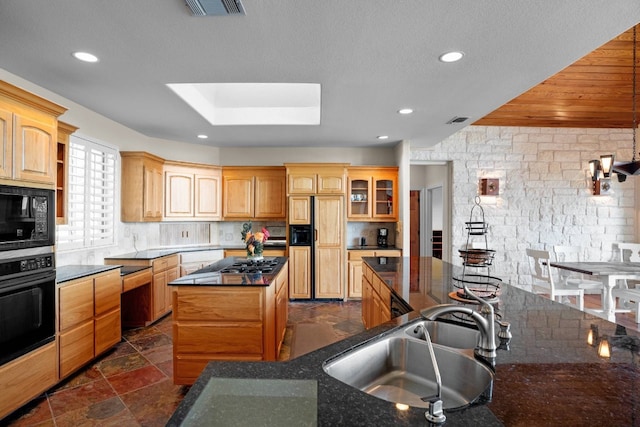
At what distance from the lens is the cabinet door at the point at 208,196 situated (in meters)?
5.43

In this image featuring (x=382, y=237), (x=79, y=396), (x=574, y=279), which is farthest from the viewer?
(x=382, y=237)

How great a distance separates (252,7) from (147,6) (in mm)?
582

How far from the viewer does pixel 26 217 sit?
2.32 meters

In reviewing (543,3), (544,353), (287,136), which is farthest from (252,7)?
(287,136)

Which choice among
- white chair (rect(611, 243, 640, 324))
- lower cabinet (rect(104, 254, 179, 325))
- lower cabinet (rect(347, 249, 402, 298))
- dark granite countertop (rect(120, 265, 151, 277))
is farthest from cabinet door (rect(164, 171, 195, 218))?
white chair (rect(611, 243, 640, 324))

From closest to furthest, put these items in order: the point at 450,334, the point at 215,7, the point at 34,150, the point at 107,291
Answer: the point at 450,334, the point at 215,7, the point at 34,150, the point at 107,291

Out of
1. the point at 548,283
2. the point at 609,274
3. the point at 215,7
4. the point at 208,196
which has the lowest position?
the point at 548,283

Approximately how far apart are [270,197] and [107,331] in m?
3.09

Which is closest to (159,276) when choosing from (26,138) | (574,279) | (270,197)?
(270,197)

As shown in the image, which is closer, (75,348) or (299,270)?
(75,348)

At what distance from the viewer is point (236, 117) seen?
14.5 feet

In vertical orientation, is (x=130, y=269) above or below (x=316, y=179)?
below

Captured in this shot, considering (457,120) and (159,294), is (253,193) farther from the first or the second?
(457,120)

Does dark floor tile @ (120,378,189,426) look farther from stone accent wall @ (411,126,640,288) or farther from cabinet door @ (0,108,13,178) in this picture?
stone accent wall @ (411,126,640,288)
